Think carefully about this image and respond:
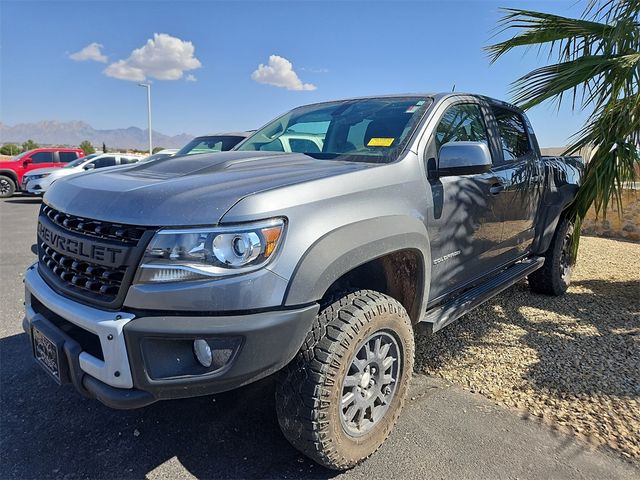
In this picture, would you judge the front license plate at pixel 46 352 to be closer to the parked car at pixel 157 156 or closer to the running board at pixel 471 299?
the parked car at pixel 157 156

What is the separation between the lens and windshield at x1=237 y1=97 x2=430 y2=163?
2682 millimetres

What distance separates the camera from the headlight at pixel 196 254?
1691 millimetres

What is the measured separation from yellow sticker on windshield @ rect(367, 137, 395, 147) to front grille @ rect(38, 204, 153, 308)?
1499mm

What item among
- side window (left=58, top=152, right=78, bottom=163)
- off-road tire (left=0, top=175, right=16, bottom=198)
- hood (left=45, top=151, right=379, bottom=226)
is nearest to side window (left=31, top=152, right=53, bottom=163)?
side window (left=58, top=152, right=78, bottom=163)

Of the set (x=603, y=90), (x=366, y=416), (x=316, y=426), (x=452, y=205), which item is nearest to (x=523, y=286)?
→ (x=603, y=90)

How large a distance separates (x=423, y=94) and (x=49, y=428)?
3.16 meters

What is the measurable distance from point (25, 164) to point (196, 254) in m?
17.8

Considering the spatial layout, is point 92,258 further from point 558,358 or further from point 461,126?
point 558,358

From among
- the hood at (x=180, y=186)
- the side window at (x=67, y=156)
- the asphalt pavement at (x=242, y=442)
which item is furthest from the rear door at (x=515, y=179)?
the side window at (x=67, y=156)

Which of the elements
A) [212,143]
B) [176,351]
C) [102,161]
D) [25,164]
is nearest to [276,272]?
[176,351]

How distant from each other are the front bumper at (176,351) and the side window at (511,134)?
2727mm

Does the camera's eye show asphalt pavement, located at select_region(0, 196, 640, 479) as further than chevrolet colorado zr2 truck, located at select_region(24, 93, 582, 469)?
Yes

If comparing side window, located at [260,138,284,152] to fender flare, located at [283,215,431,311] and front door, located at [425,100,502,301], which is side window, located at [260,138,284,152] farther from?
fender flare, located at [283,215,431,311]

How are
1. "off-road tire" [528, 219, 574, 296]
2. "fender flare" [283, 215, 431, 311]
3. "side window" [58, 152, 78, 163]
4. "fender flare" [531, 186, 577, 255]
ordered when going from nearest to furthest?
"fender flare" [283, 215, 431, 311]
"fender flare" [531, 186, 577, 255]
"off-road tire" [528, 219, 574, 296]
"side window" [58, 152, 78, 163]
